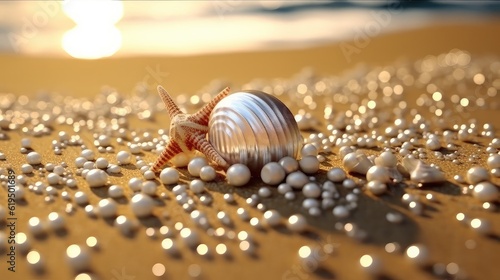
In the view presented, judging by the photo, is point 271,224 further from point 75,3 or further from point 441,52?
point 75,3

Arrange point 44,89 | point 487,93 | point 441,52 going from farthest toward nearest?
1. point 441,52
2. point 44,89
3. point 487,93

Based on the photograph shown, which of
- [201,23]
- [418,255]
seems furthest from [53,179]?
[201,23]

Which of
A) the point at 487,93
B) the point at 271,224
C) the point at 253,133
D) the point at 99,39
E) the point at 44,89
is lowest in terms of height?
the point at 271,224

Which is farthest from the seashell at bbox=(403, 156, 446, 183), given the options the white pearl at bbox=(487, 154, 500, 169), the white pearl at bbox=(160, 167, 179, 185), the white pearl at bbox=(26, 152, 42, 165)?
the white pearl at bbox=(26, 152, 42, 165)

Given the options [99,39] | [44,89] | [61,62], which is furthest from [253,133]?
[99,39]

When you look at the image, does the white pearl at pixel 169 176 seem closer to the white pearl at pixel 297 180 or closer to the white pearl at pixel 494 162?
the white pearl at pixel 297 180

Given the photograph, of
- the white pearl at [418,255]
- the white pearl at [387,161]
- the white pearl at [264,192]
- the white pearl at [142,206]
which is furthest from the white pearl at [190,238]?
the white pearl at [387,161]

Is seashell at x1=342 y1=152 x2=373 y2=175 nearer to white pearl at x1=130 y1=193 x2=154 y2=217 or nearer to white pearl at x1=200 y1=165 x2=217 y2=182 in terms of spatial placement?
white pearl at x1=200 y1=165 x2=217 y2=182
